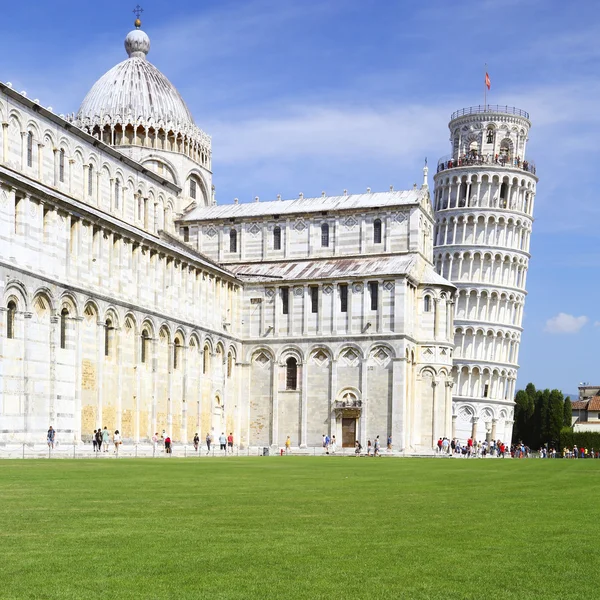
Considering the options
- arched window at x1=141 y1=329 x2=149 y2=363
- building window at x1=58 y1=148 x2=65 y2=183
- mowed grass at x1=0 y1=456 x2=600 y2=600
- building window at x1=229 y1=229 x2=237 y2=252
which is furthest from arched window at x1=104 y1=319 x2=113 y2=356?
mowed grass at x1=0 y1=456 x2=600 y2=600

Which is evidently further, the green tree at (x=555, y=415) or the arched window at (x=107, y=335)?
the green tree at (x=555, y=415)

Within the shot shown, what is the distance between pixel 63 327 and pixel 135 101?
30.6 metres

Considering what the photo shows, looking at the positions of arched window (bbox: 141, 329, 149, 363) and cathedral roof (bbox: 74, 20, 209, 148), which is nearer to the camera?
A: arched window (bbox: 141, 329, 149, 363)

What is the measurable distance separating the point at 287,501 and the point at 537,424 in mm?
94650

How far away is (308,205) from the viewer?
75625 mm

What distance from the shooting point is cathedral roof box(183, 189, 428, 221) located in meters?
73.2

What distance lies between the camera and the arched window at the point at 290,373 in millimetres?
70750

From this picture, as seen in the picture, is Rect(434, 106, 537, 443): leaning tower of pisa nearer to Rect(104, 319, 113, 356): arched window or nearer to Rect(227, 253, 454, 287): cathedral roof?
Rect(227, 253, 454, 287): cathedral roof

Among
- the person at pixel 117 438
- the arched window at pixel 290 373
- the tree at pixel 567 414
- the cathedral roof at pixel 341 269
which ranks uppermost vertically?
the cathedral roof at pixel 341 269

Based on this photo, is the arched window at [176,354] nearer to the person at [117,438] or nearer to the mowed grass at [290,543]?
the person at [117,438]

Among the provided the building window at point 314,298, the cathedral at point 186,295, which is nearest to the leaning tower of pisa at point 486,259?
the cathedral at point 186,295

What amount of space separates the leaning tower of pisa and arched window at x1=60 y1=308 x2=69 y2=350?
62767mm

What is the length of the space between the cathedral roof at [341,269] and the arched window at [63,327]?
A: 80.7 ft

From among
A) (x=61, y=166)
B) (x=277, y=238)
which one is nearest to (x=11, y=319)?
(x=61, y=166)
